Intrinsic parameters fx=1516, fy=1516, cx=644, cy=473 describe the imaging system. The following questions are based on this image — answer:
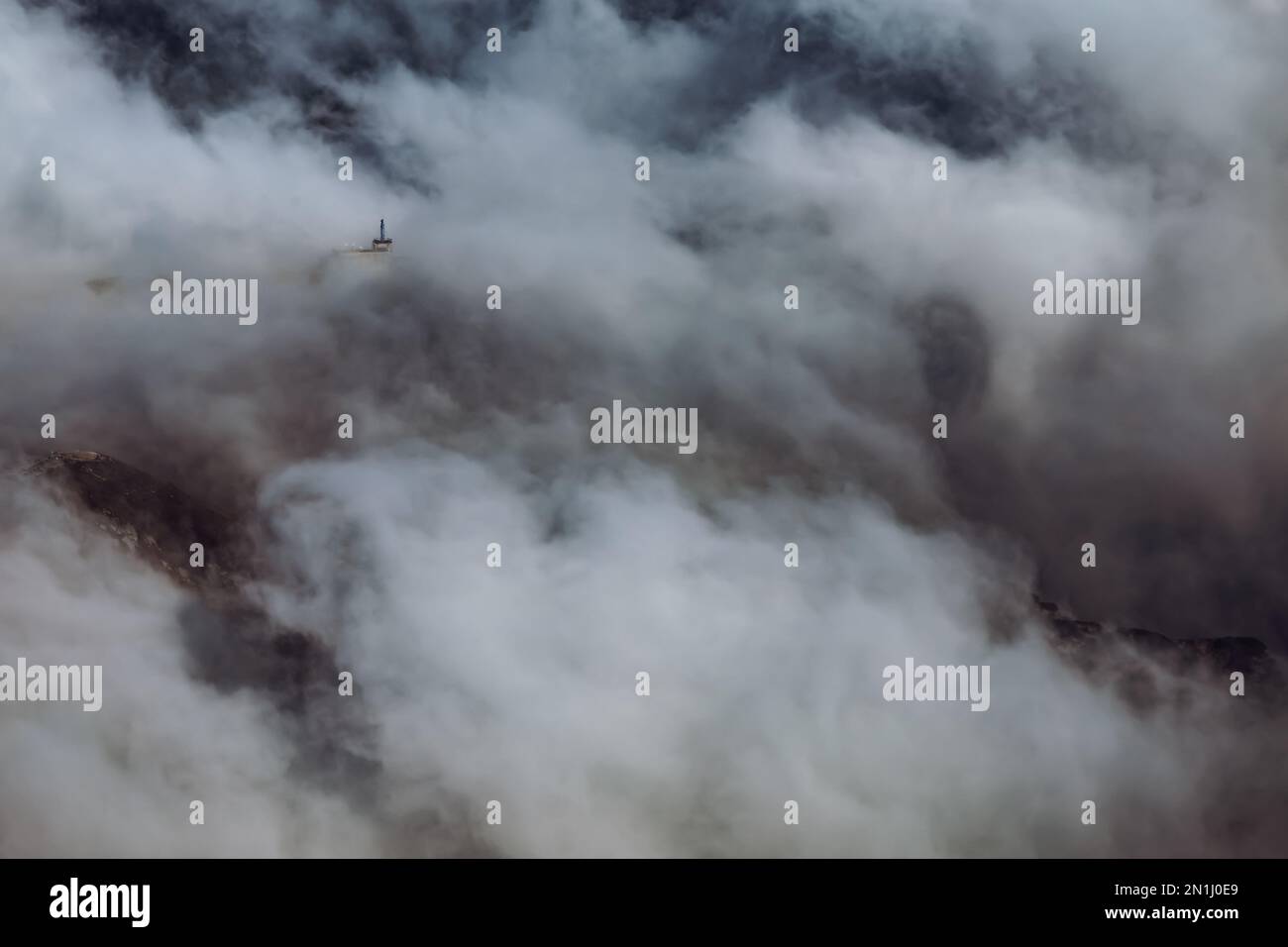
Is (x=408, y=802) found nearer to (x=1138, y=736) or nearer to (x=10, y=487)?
(x=10, y=487)

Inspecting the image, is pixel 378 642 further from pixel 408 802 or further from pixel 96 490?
pixel 96 490

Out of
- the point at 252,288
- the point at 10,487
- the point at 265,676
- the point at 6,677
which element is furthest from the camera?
the point at 10,487

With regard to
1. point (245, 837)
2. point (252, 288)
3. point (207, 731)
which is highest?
point (252, 288)

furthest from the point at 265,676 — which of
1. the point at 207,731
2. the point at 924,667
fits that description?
the point at 924,667

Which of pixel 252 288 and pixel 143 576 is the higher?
pixel 252 288

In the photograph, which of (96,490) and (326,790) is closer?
(326,790)

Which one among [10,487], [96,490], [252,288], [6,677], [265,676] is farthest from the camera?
[96,490]

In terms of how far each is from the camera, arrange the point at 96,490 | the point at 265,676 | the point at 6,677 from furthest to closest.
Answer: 1. the point at 96,490
2. the point at 265,676
3. the point at 6,677

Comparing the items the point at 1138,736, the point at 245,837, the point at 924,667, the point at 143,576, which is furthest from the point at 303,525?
the point at 1138,736

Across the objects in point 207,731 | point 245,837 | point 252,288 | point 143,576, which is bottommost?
point 245,837
